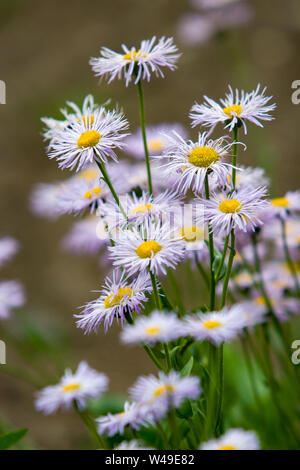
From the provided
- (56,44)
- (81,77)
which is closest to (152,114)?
(81,77)

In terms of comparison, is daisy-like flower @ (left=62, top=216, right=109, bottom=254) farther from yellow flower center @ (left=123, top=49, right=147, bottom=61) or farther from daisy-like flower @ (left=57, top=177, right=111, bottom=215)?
yellow flower center @ (left=123, top=49, right=147, bottom=61)

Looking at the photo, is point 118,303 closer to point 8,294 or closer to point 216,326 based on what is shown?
point 216,326

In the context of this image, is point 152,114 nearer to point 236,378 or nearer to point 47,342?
point 47,342

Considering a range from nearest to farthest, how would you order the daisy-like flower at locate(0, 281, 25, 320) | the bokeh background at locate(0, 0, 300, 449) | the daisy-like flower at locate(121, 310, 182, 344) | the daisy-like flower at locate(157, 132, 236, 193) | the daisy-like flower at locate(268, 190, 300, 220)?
the daisy-like flower at locate(121, 310, 182, 344)
the daisy-like flower at locate(157, 132, 236, 193)
the daisy-like flower at locate(268, 190, 300, 220)
the daisy-like flower at locate(0, 281, 25, 320)
the bokeh background at locate(0, 0, 300, 449)

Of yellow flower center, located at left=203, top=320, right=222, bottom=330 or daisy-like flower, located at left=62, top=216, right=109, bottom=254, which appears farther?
daisy-like flower, located at left=62, top=216, right=109, bottom=254

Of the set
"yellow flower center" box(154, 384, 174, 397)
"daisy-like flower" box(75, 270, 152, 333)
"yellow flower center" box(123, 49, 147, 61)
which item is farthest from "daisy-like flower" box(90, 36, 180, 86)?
"yellow flower center" box(154, 384, 174, 397)

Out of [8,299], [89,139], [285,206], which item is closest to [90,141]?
[89,139]
